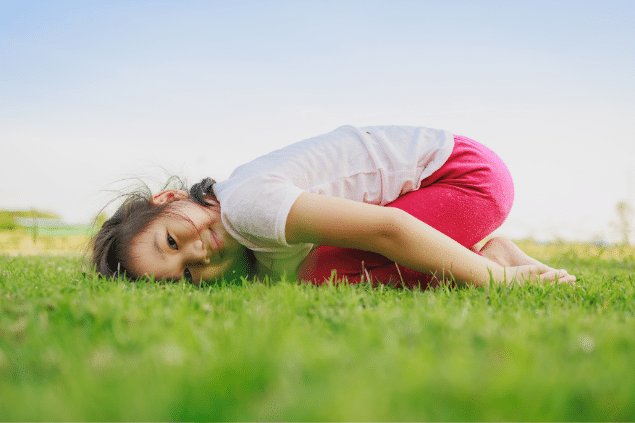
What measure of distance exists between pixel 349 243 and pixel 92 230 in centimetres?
225

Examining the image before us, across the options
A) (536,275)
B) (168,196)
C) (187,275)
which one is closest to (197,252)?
(187,275)

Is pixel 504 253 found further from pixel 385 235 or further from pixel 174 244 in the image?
pixel 174 244

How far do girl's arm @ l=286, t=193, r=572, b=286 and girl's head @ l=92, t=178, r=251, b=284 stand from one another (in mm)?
637

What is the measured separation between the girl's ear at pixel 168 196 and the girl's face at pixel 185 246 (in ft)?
0.65

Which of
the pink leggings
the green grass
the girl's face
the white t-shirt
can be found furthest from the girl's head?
the green grass

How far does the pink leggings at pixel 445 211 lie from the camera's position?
2707 millimetres

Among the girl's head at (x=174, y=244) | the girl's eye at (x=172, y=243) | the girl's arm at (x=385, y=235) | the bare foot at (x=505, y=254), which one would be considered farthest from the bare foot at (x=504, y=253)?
the girl's eye at (x=172, y=243)

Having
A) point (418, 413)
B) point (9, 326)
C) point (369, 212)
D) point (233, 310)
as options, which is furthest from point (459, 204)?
point (9, 326)

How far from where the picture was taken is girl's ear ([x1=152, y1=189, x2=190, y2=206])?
3.01m

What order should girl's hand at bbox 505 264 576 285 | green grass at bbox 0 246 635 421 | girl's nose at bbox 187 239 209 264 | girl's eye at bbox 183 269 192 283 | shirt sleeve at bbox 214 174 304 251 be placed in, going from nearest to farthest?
1. green grass at bbox 0 246 635 421
2. shirt sleeve at bbox 214 174 304 251
3. girl's hand at bbox 505 264 576 285
4. girl's nose at bbox 187 239 209 264
5. girl's eye at bbox 183 269 192 283

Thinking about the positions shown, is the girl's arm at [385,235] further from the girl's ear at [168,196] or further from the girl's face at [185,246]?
the girl's ear at [168,196]

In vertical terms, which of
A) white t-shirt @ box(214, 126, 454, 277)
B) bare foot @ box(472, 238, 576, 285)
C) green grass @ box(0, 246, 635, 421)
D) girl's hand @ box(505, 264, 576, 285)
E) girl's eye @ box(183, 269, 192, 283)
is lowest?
girl's eye @ box(183, 269, 192, 283)

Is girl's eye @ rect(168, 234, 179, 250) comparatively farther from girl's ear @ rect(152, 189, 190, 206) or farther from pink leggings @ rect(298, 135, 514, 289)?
pink leggings @ rect(298, 135, 514, 289)

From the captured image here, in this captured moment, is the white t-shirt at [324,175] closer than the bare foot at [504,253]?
Yes
